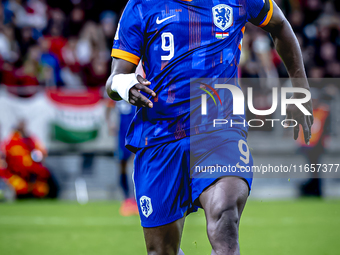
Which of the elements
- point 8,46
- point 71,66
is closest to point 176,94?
point 71,66

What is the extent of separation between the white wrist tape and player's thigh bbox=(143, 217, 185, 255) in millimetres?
777

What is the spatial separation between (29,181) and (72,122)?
4.48 ft

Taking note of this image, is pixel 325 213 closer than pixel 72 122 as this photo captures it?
Yes

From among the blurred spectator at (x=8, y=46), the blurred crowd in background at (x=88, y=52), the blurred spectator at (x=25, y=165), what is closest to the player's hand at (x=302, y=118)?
the blurred crowd in background at (x=88, y=52)

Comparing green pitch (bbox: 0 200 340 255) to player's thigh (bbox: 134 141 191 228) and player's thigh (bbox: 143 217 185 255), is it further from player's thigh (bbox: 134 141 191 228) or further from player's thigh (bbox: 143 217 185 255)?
player's thigh (bbox: 134 141 191 228)

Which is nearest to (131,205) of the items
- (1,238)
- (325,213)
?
(1,238)

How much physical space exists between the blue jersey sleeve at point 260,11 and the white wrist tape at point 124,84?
2.70ft

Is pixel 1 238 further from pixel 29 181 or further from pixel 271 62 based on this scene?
pixel 271 62

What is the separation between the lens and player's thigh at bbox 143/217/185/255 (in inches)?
117

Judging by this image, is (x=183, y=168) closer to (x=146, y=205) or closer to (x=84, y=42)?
(x=146, y=205)

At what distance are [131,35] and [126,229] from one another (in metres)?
4.54

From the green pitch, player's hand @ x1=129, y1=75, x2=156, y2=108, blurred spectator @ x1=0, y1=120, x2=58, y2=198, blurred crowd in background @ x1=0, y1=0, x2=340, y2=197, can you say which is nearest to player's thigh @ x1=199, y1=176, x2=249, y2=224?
player's hand @ x1=129, y1=75, x2=156, y2=108

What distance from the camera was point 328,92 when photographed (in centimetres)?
1006

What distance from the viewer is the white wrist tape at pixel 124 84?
272 cm
